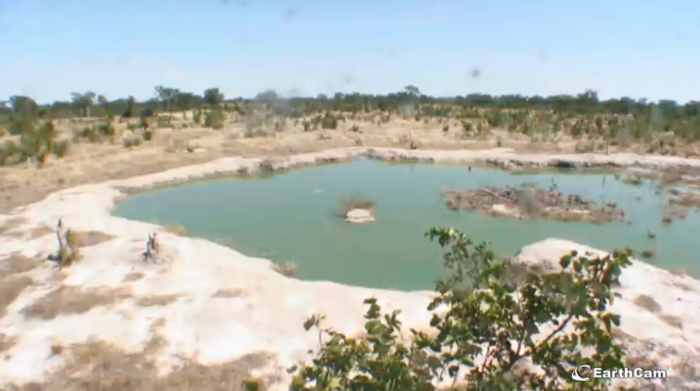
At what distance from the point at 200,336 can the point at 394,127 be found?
3539 cm

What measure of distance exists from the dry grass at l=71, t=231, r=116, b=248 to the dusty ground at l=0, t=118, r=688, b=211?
4.62 metres

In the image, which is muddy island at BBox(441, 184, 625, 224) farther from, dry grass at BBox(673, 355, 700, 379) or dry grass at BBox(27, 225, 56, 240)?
dry grass at BBox(27, 225, 56, 240)

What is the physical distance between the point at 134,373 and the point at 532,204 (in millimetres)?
13786

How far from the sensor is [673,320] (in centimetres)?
887

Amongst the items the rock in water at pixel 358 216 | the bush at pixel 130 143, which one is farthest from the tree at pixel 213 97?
the rock in water at pixel 358 216

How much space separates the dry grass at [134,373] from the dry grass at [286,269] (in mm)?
3812

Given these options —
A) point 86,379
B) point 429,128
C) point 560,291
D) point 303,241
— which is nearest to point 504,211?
point 303,241

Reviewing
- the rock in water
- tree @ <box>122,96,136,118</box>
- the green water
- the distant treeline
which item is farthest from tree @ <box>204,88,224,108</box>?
the rock in water

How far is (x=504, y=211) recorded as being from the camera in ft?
57.0

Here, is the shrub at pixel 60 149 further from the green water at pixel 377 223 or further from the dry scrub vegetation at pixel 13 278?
the dry scrub vegetation at pixel 13 278

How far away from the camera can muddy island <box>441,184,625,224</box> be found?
17000mm

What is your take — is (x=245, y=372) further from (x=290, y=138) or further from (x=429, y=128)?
(x=429, y=128)

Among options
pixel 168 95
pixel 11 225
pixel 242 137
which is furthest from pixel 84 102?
pixel 11 225

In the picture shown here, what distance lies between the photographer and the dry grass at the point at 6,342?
7.80m
